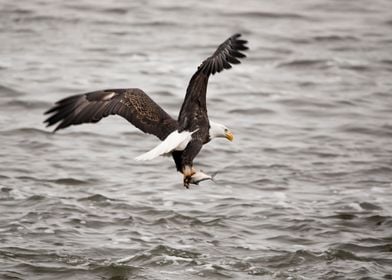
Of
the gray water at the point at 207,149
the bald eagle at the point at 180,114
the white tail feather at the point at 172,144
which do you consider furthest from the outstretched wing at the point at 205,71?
the gray water at the point at 207,149

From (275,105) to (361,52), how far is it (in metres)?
3.20

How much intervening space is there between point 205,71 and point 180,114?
49cm

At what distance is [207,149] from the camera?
12406mm

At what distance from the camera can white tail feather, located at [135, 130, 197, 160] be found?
7.81 m

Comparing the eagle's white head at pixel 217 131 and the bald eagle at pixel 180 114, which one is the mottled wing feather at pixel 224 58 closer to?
the bald eagle at pixel 180 114

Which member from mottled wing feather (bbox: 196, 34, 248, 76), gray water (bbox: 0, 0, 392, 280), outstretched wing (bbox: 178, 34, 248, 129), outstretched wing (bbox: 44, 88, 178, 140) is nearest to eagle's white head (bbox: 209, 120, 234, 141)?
outstretched wing (bbox: 178, 34, 248, 129)

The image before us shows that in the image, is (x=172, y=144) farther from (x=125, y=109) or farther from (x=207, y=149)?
(x=207, y=149)

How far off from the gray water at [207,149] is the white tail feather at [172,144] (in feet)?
4.01

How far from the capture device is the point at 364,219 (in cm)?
995

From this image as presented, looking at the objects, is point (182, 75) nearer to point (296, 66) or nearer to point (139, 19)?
point (296, 66)

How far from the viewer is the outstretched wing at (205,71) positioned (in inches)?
332

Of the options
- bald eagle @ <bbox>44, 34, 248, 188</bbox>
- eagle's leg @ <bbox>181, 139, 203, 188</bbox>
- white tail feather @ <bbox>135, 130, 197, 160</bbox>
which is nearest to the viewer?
white tail feather @ <bbox>135, 130, 197, 160</bbox>

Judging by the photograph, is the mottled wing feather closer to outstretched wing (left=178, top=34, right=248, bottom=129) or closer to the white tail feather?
outstretched wing (left=178, top=34, right=248, bottom=129)

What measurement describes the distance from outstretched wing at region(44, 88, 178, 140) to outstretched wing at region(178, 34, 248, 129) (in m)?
0.21
